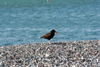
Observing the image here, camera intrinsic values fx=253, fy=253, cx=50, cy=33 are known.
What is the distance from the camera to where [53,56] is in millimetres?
11570

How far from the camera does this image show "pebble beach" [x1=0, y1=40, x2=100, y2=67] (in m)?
10.6

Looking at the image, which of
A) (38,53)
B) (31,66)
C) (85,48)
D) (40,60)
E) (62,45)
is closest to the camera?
(31,66)

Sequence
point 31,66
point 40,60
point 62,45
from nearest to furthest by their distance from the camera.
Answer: point 31,66
point 40,60
point 62,45

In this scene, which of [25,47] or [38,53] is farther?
[25,47]

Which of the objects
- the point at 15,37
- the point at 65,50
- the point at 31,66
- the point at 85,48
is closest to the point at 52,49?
the point at 65,50

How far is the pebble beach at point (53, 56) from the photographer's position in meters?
10.6

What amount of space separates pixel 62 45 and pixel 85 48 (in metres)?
1.44

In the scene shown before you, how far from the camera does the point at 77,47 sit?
43.5 feet

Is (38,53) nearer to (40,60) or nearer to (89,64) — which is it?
(40,60)

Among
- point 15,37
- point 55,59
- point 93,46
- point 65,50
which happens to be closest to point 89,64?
point 55,59

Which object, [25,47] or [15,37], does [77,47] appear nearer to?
[25,47]

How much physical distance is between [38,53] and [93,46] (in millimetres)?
3182

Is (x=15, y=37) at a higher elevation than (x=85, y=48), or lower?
lower

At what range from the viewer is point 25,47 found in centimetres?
1388
